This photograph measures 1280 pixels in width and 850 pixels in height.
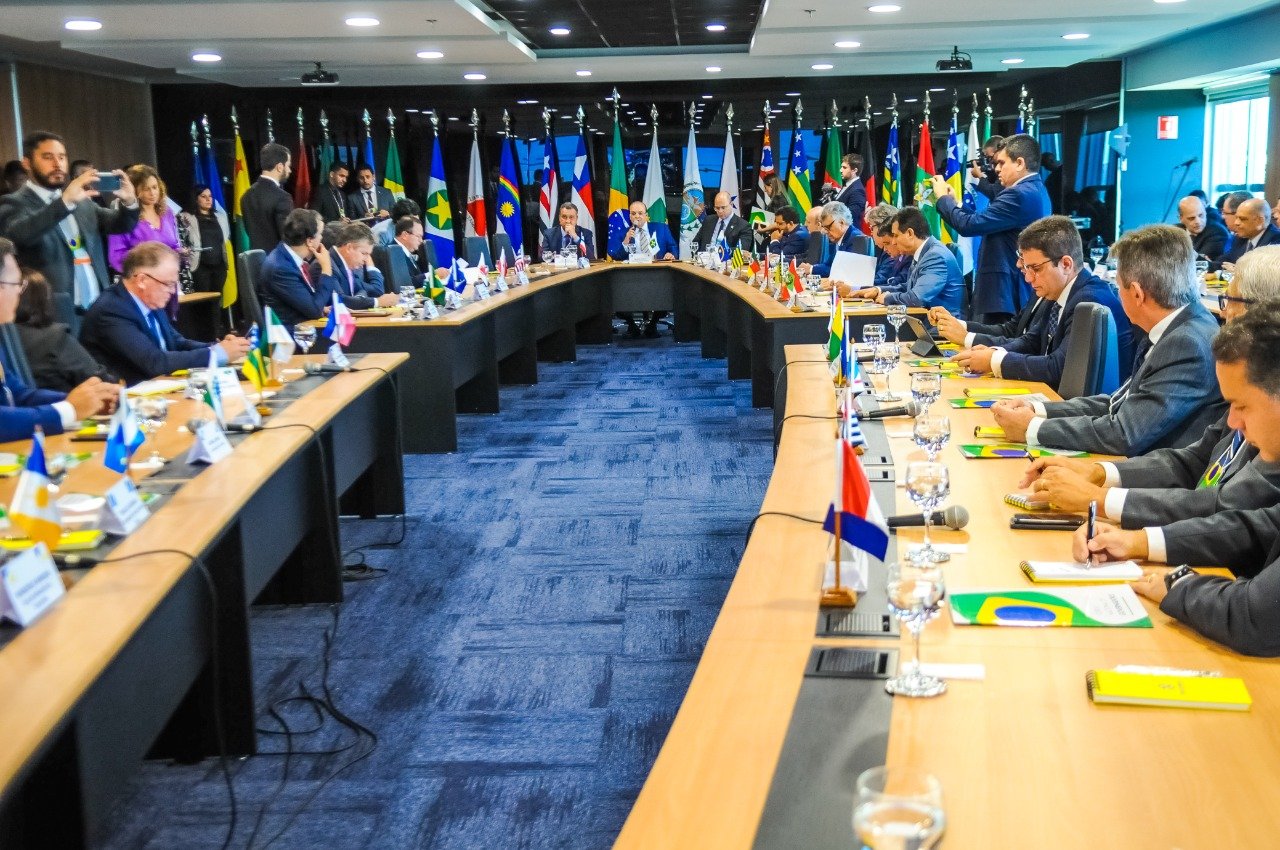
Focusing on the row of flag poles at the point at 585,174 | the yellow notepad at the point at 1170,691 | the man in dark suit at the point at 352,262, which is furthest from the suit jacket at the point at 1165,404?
the row of flag poles at the point at 585,174

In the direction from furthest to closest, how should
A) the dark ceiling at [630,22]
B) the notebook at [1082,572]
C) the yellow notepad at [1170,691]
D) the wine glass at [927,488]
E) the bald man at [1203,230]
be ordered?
the bald man at [1203,230], the dark ceiling at [630,22], the wine glass at [927,488], the notebook at [1082,572], the yellow notepad at [1170,691]

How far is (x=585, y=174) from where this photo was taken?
1232 centimetres

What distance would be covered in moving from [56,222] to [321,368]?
2.36m

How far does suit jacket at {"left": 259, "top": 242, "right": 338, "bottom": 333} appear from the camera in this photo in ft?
21.0

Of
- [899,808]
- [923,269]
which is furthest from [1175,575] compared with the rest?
[923,269]

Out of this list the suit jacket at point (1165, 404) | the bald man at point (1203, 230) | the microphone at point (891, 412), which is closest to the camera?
the suit jacket at point (1165, 404)

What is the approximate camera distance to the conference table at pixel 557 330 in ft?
20.9

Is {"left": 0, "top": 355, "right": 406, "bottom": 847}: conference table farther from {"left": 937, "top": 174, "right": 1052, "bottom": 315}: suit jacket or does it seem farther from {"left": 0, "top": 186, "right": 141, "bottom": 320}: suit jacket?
{"left": 937, "top": 174, "right": 1052, "bottom": 315}: suit jacket

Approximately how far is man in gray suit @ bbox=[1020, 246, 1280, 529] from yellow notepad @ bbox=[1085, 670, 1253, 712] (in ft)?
2.30

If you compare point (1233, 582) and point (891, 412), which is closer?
point (1233, 582)

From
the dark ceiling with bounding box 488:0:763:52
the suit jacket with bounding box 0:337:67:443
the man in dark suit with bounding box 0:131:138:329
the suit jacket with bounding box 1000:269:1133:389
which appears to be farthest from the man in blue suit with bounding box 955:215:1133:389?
the dark ceiling with bounding box 488:0:763:52

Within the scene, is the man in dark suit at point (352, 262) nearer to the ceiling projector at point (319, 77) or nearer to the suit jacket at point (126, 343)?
the suit jacket at point (126, 343)

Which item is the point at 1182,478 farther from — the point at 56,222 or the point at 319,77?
the point at 319,77

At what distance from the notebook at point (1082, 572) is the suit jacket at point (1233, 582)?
0.10 metres
